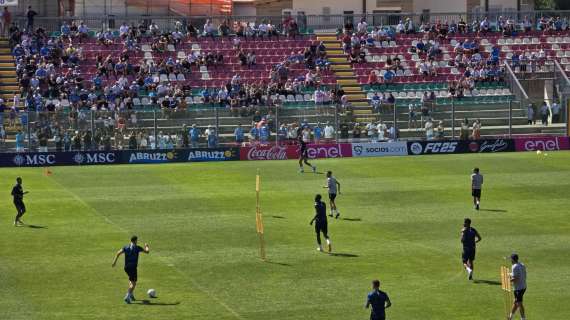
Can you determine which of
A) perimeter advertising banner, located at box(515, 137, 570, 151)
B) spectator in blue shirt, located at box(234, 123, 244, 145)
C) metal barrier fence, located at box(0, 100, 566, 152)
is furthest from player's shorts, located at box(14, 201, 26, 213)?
perimeter advertising banner, located at box(515, 137, 570, 151)

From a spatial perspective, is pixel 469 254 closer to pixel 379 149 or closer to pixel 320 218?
pixel 320 218

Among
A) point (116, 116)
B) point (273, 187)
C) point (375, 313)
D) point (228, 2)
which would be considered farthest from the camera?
point (228, 2)

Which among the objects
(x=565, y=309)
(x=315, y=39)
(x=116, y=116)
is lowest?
(x=565, y=309)

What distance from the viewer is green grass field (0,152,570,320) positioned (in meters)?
29.5

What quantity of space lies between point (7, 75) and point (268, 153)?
17849 mm

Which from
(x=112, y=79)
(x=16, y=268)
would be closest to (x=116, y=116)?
(x=112, y=79)

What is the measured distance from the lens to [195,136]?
62.8 meters

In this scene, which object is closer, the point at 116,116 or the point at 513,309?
the point at 513,309

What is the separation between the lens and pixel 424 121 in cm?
6688

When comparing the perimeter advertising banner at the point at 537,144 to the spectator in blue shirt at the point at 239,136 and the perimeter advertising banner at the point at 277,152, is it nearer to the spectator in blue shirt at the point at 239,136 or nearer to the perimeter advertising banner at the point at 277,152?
the perimeter advertising banner at the point at 277,152

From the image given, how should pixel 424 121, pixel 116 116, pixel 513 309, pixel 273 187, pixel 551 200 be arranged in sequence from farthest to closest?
1. pixel 424 121
2. pixel 116 116
3. pixel 273 187
4. pixel 551 200
5. pixel 513 309

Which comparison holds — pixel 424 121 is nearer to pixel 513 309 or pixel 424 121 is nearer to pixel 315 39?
pixel 315 39

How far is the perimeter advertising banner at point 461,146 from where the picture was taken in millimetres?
64562

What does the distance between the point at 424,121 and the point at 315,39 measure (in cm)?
1431
